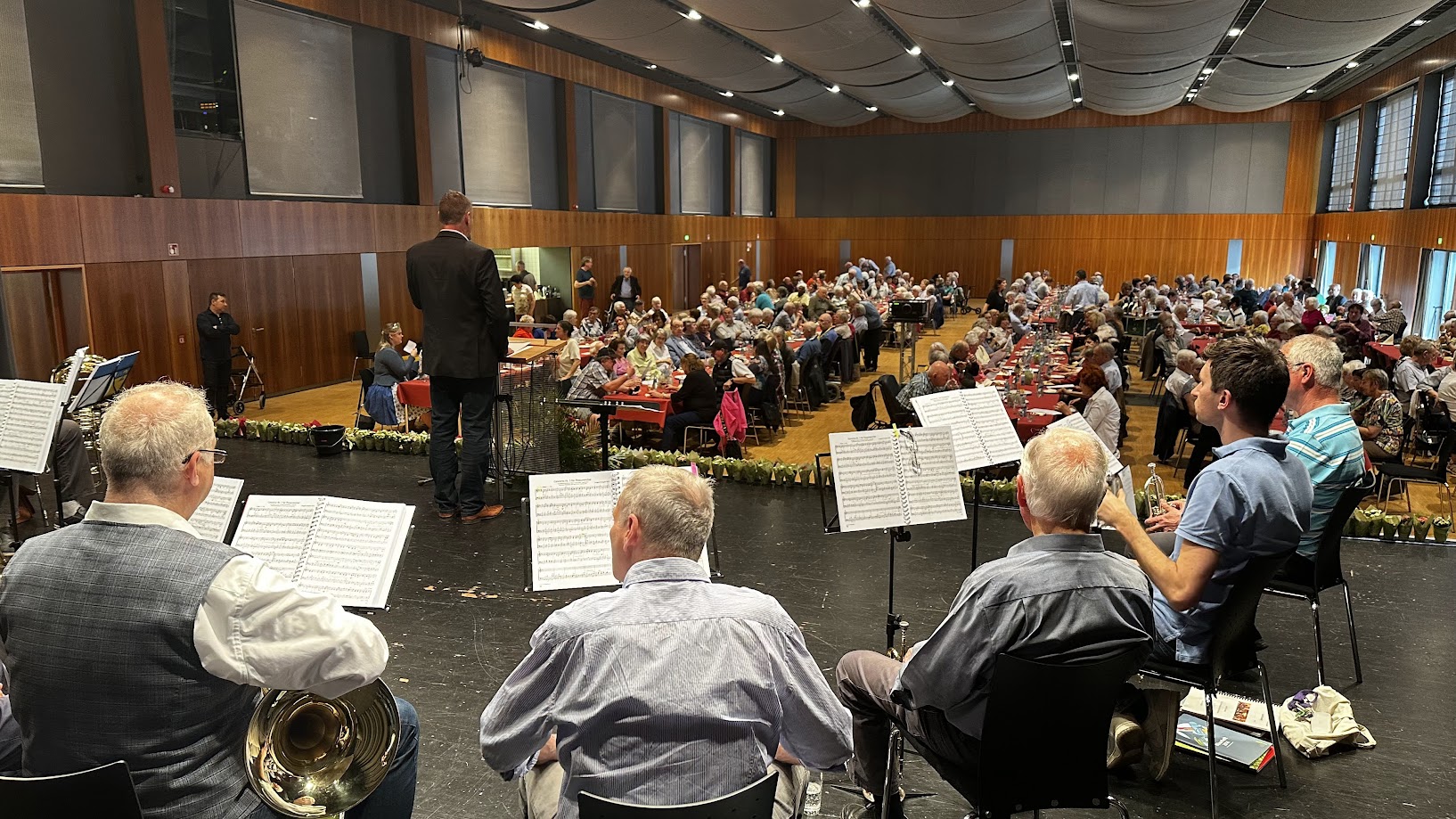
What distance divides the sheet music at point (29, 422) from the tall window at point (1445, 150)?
17.3m

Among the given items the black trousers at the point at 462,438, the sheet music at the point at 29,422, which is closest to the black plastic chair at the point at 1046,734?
the black trousers at the point at 462,438

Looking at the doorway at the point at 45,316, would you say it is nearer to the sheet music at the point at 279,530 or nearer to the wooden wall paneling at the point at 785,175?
the sheet music at the point at 279,530

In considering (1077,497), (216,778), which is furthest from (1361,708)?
(216,778)

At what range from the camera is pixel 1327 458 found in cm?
361

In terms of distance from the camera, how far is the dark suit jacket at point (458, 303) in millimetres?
5152

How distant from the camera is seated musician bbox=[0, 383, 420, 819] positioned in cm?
177

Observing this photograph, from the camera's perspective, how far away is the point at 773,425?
9672 millimetres

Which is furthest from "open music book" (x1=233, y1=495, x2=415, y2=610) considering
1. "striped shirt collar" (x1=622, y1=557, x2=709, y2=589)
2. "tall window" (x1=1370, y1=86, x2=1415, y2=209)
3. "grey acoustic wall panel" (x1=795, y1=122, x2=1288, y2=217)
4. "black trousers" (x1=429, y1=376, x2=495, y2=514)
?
"grey acoustic wall panel" (x1=795, y1=122, x2=1288, y2=217)

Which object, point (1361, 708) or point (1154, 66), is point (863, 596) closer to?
point (1361, 708)

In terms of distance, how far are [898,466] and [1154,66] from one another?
1427cm

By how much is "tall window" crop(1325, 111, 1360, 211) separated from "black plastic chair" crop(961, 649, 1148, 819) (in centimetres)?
2226

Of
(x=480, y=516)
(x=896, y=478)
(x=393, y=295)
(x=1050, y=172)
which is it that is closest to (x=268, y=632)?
(x=896, y=478)

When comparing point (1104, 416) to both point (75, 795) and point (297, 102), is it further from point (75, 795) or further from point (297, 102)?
point (297, 102)

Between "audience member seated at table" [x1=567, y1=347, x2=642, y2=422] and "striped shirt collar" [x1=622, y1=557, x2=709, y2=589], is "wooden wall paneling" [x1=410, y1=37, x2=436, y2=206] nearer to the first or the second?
"audience member seated at table" [x1=567, y1=347, x2=642, y2=422]
